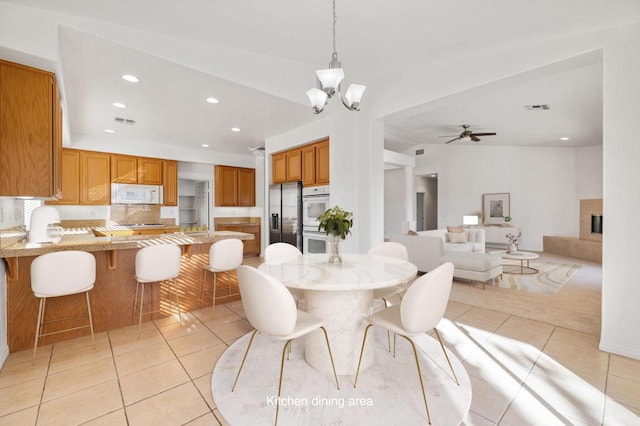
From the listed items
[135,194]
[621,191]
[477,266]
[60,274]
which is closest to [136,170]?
[135,194]

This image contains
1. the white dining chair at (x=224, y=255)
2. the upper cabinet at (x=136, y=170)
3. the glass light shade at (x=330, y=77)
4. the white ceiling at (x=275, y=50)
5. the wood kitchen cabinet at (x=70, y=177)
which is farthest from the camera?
the upper cabinet at (x=136, y=170)

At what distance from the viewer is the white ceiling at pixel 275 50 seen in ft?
7.69

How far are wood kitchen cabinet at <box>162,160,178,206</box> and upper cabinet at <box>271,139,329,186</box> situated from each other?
7.56ft

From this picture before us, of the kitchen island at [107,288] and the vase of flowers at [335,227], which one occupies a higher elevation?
the vase of flowers at [335,227]

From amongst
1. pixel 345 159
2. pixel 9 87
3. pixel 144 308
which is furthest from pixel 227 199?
pixel 9 87

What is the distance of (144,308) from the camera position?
119 inches

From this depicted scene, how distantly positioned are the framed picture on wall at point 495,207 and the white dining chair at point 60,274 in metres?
9.30

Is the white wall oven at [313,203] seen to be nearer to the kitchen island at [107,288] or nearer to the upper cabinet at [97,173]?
the kitchen island at [107,288]

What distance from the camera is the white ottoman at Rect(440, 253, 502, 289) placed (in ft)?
13.7

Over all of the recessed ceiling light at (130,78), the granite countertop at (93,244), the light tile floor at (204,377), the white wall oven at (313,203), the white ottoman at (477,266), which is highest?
the recessed ceiling light at (130,78)

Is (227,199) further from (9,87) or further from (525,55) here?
(525,55)

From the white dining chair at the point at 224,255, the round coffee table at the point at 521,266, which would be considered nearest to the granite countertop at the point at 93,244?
the white dining chair at the point at 224,255

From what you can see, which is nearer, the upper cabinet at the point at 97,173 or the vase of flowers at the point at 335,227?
the vase of flowers at the point at 335,227

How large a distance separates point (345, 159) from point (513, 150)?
6576 mm
